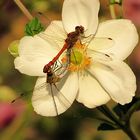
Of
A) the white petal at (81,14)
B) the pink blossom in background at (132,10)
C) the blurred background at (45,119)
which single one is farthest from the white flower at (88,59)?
the pink blossom in background at (132,10)

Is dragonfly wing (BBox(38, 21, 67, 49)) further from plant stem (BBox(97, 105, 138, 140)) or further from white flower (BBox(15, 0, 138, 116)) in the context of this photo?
plant stem (BBox(97, 105, 138, 140))

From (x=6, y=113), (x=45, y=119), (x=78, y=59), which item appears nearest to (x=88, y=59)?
(x=78, y=59)

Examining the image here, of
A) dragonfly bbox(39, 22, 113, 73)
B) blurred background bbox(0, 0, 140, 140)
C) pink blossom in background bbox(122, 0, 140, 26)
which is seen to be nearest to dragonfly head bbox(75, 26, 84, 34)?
dragonfly bbox(39, 22, 113, 73)

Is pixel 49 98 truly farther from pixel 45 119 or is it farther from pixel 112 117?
pixel 45 119

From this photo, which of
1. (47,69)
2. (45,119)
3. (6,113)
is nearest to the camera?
(47,69)

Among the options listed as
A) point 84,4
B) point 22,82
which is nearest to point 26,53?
point 84,4

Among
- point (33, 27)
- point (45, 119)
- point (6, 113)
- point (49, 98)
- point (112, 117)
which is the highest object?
point (33, 27)

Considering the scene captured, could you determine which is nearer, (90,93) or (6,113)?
(90,93)

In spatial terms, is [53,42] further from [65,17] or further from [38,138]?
[38,138]
